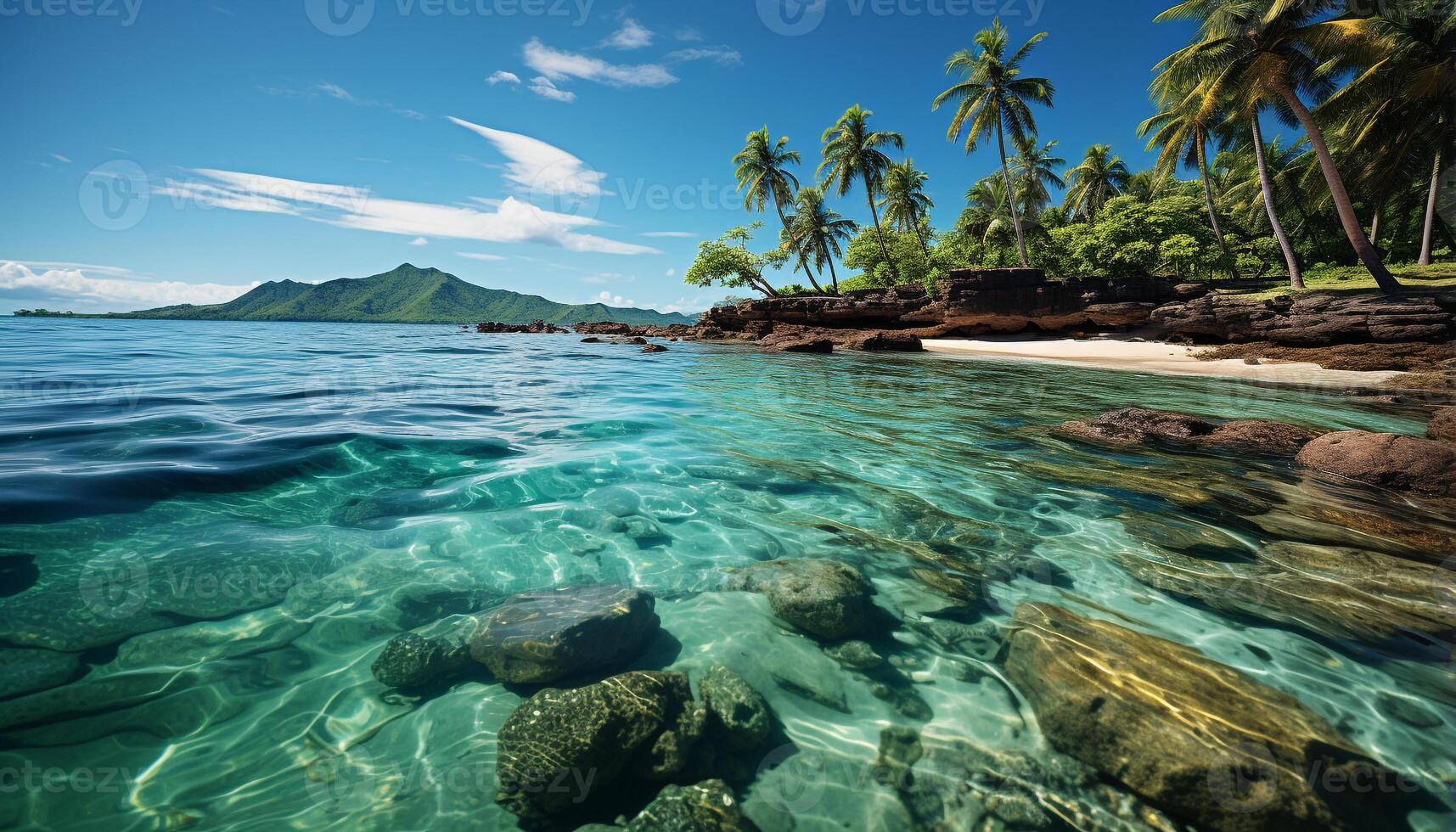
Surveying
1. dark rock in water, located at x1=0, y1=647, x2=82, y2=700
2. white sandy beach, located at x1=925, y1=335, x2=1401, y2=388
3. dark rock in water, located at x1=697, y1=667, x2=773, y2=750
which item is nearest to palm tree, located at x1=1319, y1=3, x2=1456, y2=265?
white sandy beach, located at x1=925, y1=335, x2=1401, y2=388

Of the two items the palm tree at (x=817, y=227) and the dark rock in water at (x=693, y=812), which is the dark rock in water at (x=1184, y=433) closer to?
the dark rock in water at (x=693, y=812)

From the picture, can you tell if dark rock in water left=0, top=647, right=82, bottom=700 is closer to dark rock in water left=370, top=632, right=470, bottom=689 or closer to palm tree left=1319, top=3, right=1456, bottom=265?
dark rock in water left=370, top=632, right=470, bottom=689

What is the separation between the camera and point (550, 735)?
203cm

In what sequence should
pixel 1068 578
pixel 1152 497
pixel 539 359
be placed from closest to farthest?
pixel 1068 578 → pixel 1152 497 → pixel 539 359

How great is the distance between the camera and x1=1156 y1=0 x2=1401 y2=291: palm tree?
17.0m

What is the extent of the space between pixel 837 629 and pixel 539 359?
1895 centimetres

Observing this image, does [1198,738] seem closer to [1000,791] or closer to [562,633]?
[1000,791]

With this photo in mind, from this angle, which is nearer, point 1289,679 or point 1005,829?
point 1005,829

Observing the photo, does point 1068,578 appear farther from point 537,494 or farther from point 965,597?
point 537,494

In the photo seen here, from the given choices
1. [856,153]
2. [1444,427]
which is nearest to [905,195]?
[856,153]

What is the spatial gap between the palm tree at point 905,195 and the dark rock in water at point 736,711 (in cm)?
3924

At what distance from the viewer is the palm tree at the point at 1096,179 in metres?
37.5

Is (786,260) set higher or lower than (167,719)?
higher

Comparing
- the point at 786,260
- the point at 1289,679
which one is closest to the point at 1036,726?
the point at 1289,679
